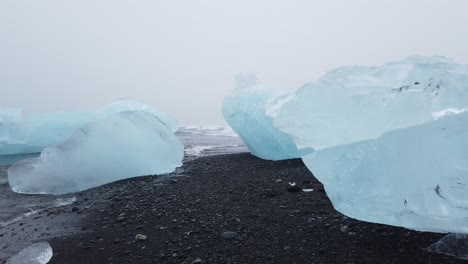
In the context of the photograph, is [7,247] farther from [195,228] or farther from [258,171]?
[258,171]

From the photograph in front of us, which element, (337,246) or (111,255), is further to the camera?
(111,255)

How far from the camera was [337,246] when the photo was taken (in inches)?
94.1

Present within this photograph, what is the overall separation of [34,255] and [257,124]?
15.3ft

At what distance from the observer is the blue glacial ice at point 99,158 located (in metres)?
5.32

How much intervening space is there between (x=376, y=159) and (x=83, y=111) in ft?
33.3

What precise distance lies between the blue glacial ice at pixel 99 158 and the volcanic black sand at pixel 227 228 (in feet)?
2.09

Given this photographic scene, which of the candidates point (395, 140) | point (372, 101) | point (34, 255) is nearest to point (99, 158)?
point (34, 255)

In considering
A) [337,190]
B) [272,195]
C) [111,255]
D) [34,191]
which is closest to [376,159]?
[337,190]

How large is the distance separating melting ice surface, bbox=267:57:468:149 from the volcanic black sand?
2.31ft

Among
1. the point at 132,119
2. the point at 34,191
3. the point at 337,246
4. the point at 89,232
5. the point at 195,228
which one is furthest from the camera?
the point at 132,119

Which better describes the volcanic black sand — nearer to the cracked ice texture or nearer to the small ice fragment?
the small ice fragment

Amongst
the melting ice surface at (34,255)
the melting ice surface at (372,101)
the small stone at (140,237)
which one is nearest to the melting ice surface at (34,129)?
the melting ice surface at (34,255)

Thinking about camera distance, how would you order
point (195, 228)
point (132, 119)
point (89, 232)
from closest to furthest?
point (195, 228), point (89, 232), point (132, 119)

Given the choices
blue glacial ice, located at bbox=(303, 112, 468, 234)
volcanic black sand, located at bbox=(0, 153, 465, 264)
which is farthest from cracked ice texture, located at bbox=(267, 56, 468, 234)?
volcanic black sand, located at bbox=(0, 153, 465, 264)
